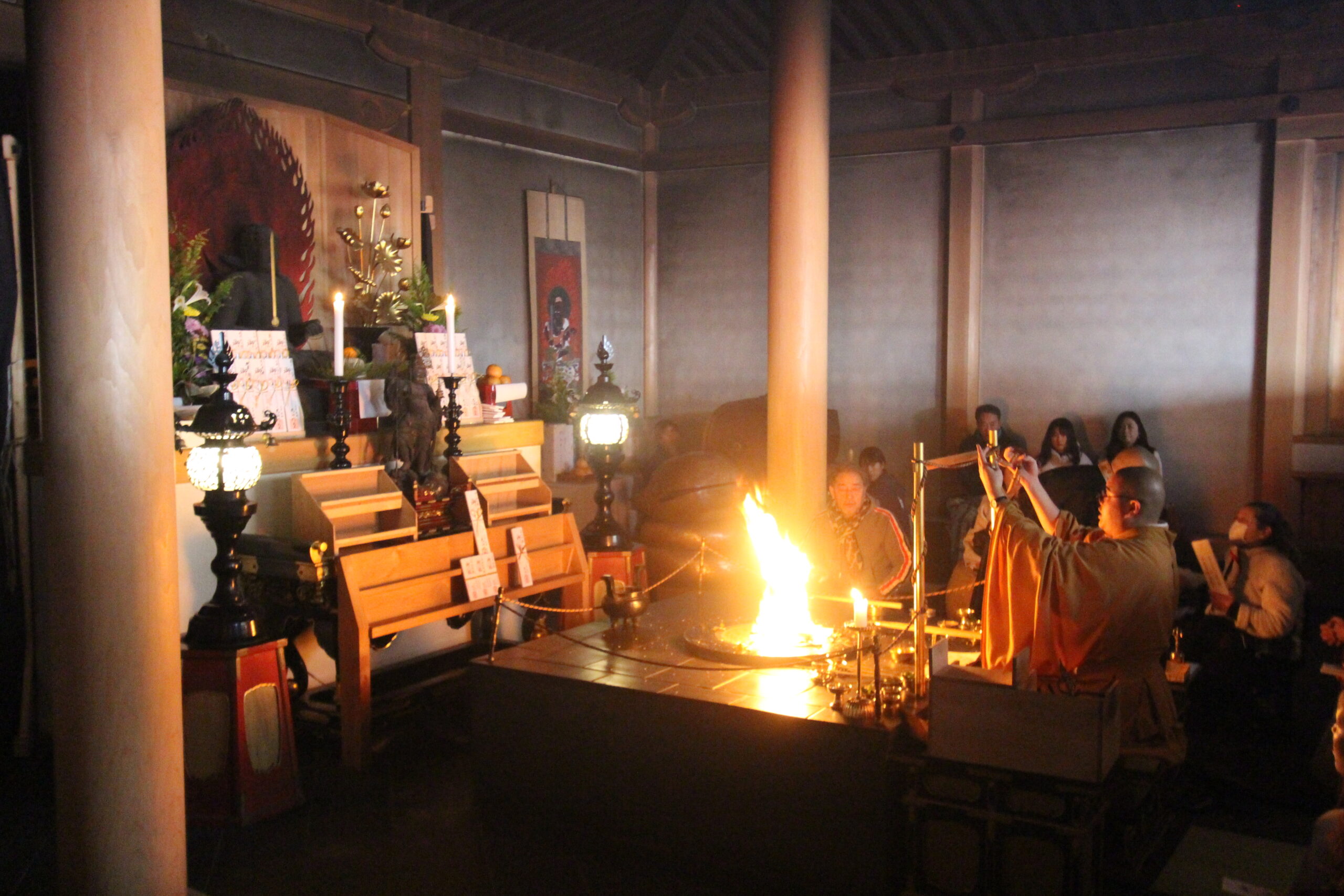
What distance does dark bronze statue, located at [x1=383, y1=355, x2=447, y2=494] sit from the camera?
5859mm

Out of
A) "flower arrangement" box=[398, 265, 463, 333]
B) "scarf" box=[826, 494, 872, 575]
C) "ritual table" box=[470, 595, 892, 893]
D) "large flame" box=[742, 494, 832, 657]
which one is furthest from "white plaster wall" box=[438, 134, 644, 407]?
"ritual table" box=[470, 595, 892, 893]

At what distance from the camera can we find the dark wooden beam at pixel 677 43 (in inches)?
418

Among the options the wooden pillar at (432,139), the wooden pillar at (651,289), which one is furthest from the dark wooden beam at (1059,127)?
the wooden pillar at (432,139)

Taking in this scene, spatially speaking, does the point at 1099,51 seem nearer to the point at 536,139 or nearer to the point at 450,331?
the point at 536,139

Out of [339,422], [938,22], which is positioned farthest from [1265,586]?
[938,22]

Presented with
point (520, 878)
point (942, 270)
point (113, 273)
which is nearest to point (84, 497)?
point (113, 273)

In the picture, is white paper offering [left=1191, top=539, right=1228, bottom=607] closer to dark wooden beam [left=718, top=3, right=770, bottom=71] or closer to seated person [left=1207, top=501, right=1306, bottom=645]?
seated person [left=1207, top=501, right=1306, bottom=645]

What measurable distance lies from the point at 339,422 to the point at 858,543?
2704 millimetres

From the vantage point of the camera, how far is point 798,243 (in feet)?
23.9

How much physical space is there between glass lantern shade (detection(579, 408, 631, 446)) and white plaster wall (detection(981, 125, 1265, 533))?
15.7ft

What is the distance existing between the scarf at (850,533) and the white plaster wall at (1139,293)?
4.57 m

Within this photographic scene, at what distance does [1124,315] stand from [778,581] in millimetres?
6323

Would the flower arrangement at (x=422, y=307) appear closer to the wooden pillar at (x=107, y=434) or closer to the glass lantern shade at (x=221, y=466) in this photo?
the glass lantern shade at (x=221, y=466)

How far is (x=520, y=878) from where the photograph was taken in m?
4.30
